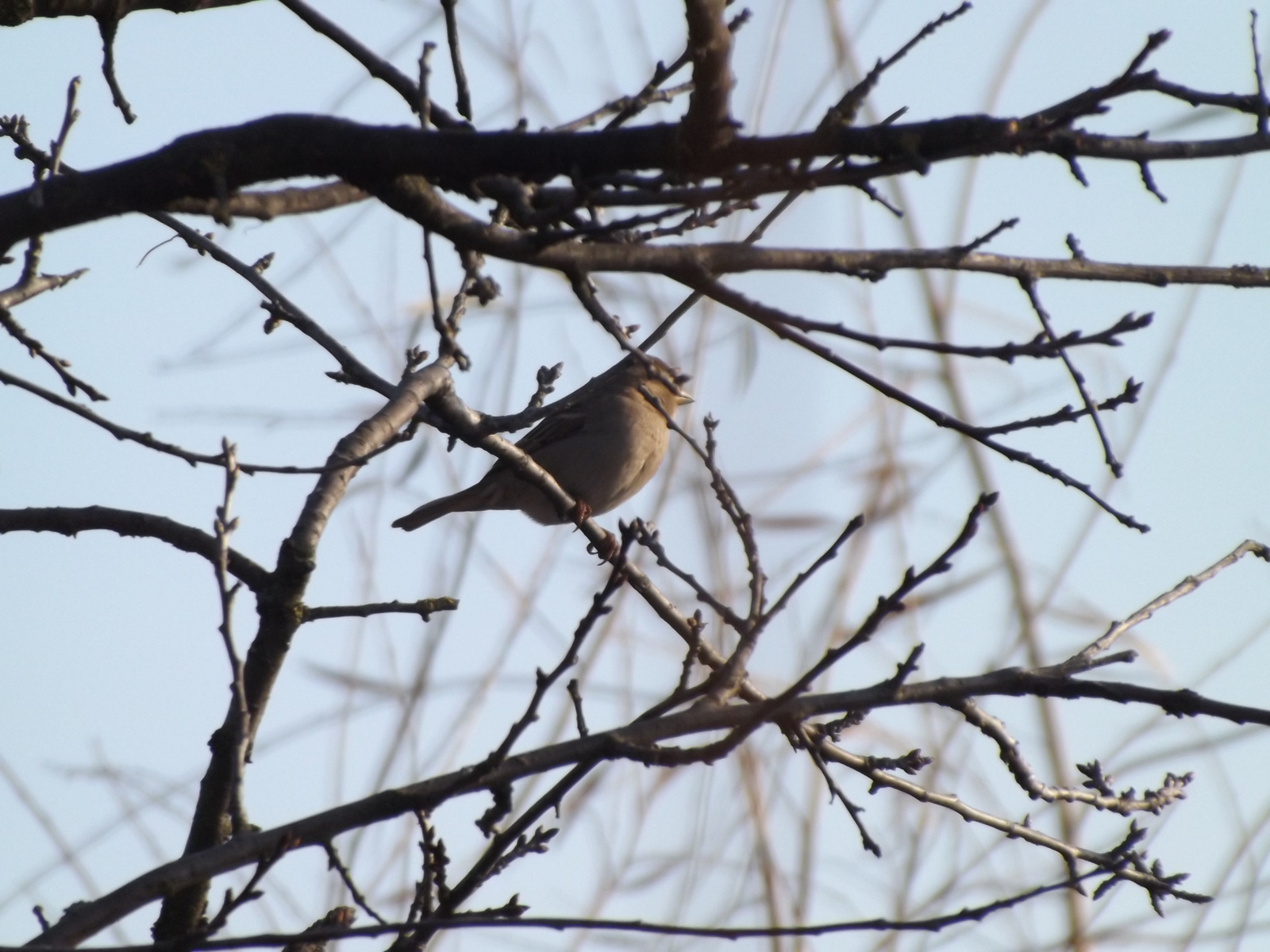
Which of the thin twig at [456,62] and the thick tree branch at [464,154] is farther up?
the thin twig at [456,62]

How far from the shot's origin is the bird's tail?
26.2 ft

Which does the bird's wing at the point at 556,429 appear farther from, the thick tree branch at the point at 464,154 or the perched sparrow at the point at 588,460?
the thick tree branch at the point at 464,154

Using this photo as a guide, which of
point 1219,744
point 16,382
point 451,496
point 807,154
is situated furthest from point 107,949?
point 451,496

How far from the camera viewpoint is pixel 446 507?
8.12m

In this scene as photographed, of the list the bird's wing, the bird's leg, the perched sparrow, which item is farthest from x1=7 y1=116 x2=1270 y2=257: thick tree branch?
the bird's wing

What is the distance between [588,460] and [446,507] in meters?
0.93

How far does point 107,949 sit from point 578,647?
100cm

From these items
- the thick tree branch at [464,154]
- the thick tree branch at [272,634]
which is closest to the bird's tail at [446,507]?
the thick tree branch at [272,634]

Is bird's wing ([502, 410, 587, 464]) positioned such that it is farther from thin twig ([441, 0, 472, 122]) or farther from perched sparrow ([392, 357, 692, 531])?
thin twig ([441, 0, 472, 122])

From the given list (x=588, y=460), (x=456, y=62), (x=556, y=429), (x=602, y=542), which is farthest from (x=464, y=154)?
(x=556, y=429)

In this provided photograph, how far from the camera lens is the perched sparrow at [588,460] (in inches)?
307

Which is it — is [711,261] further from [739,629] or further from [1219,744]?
[1219,744]

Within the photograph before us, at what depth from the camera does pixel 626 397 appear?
8180mm

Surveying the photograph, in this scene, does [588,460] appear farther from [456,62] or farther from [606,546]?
[456,62]
